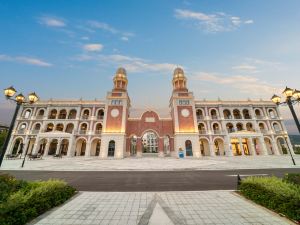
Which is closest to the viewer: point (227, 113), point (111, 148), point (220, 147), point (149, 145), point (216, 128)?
point (111, 148)

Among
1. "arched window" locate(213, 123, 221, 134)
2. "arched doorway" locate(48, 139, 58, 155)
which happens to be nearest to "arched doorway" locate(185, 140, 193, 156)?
"arched window" locate(213, 123, 221, 134)

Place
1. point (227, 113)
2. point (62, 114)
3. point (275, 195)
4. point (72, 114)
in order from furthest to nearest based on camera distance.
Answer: point (227, 113) → point (62, 114) → point (72, 114) → point (275, 195)

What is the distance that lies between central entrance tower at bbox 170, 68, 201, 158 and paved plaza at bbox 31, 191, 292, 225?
23.3m

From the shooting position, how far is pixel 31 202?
3789 mm

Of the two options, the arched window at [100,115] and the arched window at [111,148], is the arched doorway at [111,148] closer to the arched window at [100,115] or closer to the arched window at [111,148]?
the arched window at [111,148]

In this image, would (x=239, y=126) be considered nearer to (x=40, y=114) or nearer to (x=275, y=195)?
(x=275, y=195)

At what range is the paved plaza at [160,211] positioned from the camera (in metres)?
3.64

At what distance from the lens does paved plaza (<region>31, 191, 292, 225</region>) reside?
3637 mm

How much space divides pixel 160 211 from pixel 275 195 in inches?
139

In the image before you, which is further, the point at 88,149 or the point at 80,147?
the point at 80,147

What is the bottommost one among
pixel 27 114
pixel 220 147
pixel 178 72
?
pixel 220 147

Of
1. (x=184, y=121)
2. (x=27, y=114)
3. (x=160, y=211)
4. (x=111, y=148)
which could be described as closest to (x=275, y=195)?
(x=160, y=211)

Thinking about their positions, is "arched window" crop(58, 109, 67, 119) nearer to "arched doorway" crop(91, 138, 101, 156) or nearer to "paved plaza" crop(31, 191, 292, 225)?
"arched doorway" crop(91, 138, 101, 156)

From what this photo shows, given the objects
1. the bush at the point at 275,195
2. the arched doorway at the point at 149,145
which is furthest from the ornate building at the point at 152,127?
the bush at the point at 275,195
